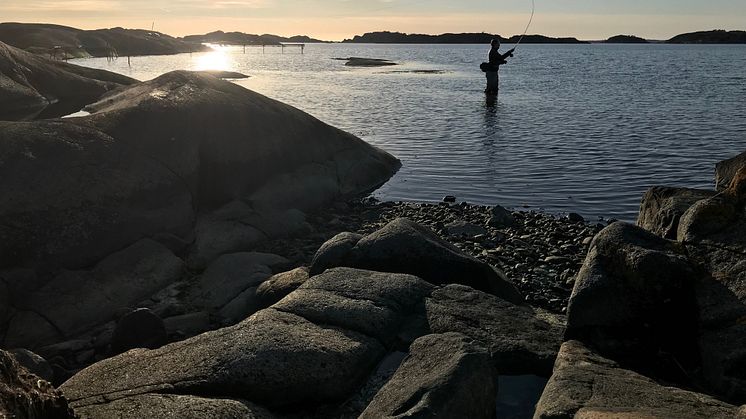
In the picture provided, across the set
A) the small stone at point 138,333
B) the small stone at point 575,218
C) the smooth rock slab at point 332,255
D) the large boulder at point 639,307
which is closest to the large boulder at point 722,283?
the large boulder at point 639,307

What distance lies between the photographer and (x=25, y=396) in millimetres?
4555

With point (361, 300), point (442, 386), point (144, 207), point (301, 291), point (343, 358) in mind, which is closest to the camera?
point (442, 386)

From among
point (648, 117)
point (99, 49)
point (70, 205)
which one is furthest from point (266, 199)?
point (99, 49)

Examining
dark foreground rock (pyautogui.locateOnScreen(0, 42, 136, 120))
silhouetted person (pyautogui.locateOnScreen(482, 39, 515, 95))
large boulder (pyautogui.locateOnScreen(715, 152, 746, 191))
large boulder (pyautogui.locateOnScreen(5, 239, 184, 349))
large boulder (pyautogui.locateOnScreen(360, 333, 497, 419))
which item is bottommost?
large boulder (pyautogui.locateOnScreen(5, 239, 184, 349))

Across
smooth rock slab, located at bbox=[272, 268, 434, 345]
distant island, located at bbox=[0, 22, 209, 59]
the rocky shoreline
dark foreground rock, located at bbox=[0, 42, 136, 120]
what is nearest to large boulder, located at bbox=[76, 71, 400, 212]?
the rocky shoreline

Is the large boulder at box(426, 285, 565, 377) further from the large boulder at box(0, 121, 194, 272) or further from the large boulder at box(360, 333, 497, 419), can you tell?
the large boulder at box(0, 121, 194, 272)

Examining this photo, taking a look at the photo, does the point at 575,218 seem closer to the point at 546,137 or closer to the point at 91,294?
the point at 91,294

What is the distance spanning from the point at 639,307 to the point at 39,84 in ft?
76.3

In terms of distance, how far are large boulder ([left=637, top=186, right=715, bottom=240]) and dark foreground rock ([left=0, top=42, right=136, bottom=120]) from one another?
59.9 feet

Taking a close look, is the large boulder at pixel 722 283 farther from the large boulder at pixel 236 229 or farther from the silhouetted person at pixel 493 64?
the silhouetted person at pixel 493 64

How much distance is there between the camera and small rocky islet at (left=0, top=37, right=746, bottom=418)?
20.0ft

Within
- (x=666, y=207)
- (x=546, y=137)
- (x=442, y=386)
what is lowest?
(x=442, y=386)

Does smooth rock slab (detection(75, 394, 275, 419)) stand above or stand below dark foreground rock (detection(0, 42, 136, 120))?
below

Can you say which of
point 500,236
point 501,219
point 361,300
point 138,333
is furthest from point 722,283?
point 501,219
